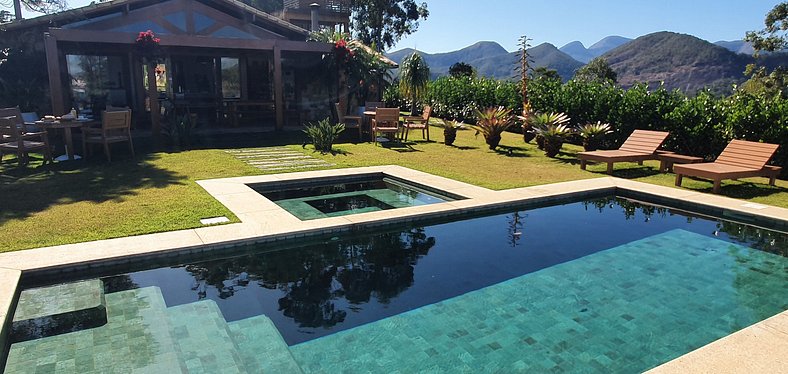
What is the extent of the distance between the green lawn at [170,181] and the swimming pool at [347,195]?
1.02 meters

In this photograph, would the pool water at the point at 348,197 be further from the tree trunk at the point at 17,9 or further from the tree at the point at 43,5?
the tree at the point at 43,5

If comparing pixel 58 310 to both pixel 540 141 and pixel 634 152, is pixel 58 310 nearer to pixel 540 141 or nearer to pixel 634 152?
pixel 634 152

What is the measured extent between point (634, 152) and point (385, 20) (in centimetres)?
3852

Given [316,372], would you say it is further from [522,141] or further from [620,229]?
[522,141]

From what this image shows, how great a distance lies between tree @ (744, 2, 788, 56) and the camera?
83.8ft

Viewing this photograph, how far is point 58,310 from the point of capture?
12.8ft

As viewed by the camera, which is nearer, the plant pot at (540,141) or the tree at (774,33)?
the plant pot at (540,141)

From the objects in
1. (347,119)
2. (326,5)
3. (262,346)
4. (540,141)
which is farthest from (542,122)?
(326,5)

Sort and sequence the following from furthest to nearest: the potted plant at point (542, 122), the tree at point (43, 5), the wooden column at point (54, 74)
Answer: the tree at point (43, 5) < the potted plant at point (542, 122) < the wooden column at point (54, 74)

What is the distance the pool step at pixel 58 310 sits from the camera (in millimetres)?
3678

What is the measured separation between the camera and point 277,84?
1511cm

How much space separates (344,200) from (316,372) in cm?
474

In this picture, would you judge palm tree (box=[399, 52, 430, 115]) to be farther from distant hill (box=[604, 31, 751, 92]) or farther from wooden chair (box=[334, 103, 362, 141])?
distant hill (box=[604, 31, 751, 92])

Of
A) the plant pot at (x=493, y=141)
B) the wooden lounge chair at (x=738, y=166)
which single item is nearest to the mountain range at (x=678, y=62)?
the plant pot at (x=493, y=141)
